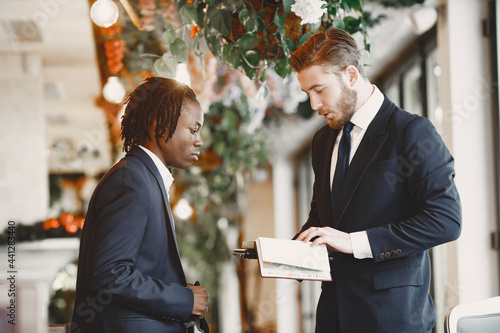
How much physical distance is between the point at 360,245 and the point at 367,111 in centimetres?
42

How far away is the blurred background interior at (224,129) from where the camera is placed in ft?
9.21

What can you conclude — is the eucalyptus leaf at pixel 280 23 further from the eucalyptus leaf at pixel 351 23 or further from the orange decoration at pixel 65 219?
the orange decoration at pixel 65 219

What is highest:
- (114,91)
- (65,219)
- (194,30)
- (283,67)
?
(114,91)

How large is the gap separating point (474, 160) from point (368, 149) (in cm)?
145

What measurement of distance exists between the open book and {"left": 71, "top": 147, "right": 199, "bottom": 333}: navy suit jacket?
0.70ft

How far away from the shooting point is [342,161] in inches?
66.1

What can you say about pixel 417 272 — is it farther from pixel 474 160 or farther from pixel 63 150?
pixel 63 150

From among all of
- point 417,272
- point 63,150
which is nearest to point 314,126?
point 63,150

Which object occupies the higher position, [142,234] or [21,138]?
[21,138]

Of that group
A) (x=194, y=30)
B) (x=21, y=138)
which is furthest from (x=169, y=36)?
(x=21, y=138)

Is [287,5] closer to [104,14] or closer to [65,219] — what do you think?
[104,14]

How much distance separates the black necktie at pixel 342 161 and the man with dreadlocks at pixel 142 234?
1.43ft

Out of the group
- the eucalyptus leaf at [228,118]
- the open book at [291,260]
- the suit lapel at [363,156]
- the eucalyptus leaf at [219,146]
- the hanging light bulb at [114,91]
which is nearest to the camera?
the open book at [291,260]

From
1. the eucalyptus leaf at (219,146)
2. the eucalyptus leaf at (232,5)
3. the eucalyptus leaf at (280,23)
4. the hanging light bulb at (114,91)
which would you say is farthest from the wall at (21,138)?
the eucalyptus leaf at (280,23)
